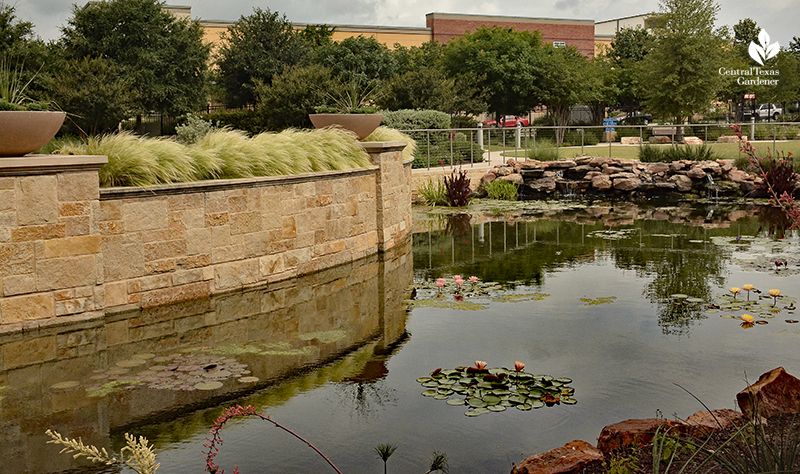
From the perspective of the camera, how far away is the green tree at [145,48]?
38562 millimetres

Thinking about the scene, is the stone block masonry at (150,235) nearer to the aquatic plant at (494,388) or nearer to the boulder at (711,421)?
the aquatic plant at (494,388)

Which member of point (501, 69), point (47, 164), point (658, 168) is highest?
point (501, 69)

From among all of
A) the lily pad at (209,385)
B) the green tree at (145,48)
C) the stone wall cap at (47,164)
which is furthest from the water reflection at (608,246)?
the green tree at (145,48)

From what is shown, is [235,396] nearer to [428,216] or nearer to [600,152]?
[428,216]

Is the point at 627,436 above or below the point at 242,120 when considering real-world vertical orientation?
below

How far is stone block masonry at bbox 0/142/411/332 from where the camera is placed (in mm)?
7594

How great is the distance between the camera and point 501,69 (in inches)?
1689

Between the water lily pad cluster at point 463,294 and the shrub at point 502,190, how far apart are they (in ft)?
35.1

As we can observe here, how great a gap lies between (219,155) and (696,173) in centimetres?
1527

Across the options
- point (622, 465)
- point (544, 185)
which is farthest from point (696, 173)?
point (622, 465)

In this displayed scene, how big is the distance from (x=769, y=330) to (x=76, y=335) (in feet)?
23.1

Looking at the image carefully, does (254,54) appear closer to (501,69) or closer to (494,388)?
(501,69)

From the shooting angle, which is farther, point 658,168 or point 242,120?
point 242,120

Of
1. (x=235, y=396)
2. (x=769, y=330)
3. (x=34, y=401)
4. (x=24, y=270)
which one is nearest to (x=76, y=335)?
(x=24, y=270)
